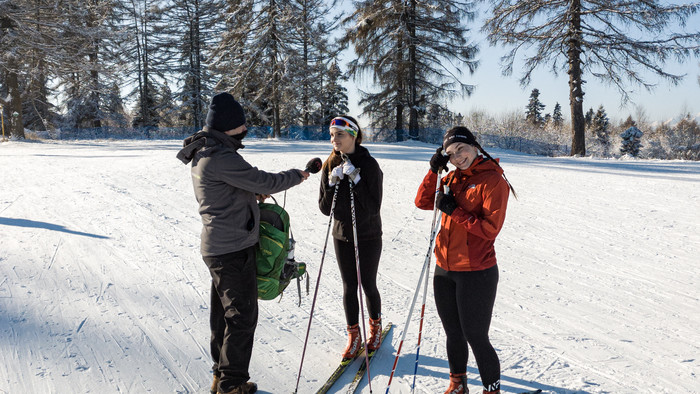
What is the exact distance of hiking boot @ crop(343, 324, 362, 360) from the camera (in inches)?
135

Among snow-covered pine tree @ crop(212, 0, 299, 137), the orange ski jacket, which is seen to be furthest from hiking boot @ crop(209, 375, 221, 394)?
snow-covered pine tree @ crop(212, 0, 299, 137)

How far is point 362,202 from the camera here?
328 centimetres

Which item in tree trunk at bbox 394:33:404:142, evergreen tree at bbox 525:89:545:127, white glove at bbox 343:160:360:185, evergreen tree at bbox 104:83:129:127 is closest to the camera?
white glove at bbox 343:160:360:185

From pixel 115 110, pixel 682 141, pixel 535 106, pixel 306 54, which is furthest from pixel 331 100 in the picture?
pixel 535 106

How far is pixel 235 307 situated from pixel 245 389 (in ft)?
2.33

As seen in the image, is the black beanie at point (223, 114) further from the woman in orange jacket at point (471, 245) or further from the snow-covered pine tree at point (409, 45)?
the snow-covered pine tree at point (409, 45)

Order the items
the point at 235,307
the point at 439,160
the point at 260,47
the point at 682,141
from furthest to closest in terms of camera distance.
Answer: the point at 682,141 → the point at 260,47 → the point at 439,160 → the point at 235,307

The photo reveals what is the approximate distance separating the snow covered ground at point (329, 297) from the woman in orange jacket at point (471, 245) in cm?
74

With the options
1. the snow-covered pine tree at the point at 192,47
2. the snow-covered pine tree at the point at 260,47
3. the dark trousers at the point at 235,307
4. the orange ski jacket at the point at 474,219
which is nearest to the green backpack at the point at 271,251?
the dark trousers at the point at 235,307

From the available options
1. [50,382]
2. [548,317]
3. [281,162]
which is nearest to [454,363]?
[548,317]

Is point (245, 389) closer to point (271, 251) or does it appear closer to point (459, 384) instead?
point (271, 251)

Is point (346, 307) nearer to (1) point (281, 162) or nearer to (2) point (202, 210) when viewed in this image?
(2) point (202, 210)

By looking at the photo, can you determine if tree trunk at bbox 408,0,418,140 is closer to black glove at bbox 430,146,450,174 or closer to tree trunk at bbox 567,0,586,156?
tree trunk at bbox 567,0,586,156

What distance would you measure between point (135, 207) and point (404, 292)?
5.80 m
